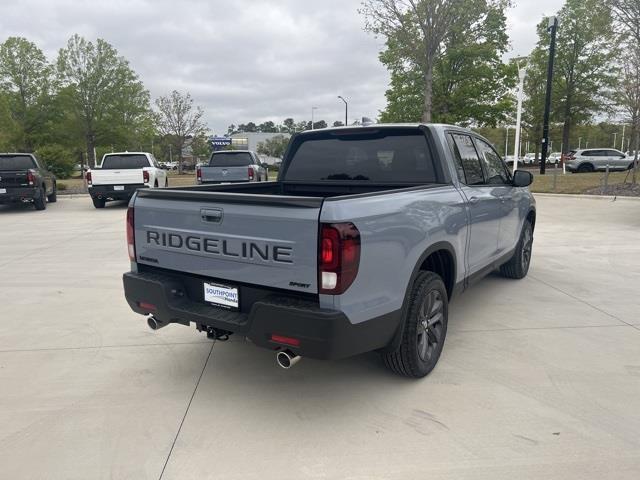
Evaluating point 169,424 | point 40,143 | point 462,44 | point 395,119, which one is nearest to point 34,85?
point 40,143

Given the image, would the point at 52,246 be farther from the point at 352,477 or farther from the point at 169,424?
the point at 352,477

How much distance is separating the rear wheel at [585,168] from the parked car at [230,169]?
2505 centimetres

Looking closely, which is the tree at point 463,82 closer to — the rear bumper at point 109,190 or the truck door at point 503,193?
the rear bumper at point 109,190

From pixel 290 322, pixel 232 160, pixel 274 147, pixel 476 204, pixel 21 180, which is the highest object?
pixel 274 147

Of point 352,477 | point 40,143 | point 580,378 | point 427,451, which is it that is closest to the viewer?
point 352,477

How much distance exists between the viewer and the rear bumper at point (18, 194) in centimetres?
1370

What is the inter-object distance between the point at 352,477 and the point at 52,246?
8144 millimetres

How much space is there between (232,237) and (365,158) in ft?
5.96

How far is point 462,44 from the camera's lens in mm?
29438

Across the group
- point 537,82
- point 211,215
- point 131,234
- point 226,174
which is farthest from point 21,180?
point 537,82

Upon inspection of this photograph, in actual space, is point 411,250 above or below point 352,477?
above

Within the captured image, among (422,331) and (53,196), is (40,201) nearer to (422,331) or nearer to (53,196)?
(53,196)

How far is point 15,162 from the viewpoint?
14305 mm

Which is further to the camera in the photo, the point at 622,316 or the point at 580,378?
the point at 622,316
